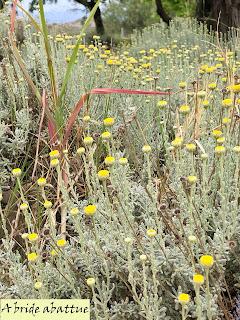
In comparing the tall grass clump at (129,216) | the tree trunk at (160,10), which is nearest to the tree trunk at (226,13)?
the tree trunk at (160,10)

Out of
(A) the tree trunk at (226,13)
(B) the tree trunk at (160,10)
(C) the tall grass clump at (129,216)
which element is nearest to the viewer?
(C) the tall grass clump at (129,216)

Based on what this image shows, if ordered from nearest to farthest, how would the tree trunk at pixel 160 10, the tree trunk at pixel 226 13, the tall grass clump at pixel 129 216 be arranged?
the tall grass clump at pixel 129 216, the tree trunk at pixel 226 13, the tree trunk at pixel 160 10

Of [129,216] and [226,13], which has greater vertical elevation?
[226,13]

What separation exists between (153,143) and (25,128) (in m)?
0.65

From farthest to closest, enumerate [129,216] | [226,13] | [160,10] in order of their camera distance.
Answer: [160,10] → [226,13] → [129,216]

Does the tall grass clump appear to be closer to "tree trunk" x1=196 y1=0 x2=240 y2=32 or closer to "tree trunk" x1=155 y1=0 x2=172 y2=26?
"tree trunk" x1=196 y1=0 x2=240 y2=32

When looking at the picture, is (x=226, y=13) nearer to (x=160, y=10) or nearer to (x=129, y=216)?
(x=160, y=10)

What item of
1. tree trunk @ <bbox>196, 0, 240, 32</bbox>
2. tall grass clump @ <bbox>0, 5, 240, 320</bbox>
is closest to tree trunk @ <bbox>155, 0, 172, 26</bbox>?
tree trunk @ <bbox>196, 0, 240, 32</bbox>

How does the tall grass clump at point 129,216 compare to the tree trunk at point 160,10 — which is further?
the tree trunk at point 160,10

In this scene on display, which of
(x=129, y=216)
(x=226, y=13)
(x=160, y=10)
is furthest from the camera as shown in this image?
(x=160, y=10)

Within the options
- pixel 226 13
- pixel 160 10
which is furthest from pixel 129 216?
pixel 160 10

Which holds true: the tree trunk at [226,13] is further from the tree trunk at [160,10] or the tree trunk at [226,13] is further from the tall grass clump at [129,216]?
the tall grass clump at [129,216]

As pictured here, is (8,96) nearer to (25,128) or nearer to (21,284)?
(25,128)

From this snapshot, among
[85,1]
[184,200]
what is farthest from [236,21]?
[85,1]
